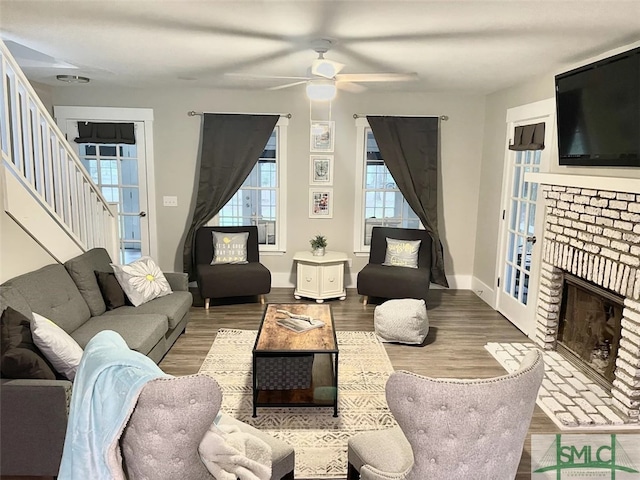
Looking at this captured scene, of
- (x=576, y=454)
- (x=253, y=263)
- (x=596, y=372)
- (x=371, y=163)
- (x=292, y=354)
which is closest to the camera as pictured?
(x=576, y=454)

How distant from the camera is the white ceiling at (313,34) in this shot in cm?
249

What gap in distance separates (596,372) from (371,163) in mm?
3405

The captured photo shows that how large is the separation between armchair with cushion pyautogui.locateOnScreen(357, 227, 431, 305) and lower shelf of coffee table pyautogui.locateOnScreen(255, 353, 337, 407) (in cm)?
197

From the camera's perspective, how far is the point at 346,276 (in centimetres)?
613

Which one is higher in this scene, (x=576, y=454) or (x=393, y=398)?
(x=393, y=398)

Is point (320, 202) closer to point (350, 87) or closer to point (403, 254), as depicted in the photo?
point (403, 254)

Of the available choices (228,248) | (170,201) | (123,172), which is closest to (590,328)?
(228,248)

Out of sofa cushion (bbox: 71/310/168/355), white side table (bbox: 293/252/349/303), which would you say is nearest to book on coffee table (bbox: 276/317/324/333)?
sofa cushion (bbox: 71/310/168/355)

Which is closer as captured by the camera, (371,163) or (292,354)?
(292,354)

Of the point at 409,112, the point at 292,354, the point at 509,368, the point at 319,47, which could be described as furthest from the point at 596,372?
the point at 409,112

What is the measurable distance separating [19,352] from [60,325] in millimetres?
856

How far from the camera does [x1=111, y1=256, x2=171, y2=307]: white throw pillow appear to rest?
13.0ft

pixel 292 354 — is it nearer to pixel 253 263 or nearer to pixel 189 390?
pixel 189 390
